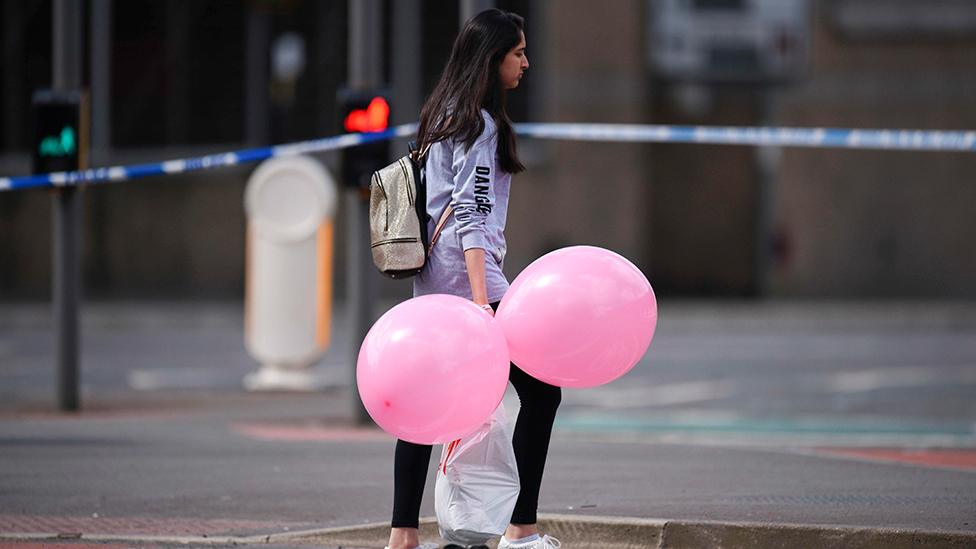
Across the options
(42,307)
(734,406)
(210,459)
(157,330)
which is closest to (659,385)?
(734,406)

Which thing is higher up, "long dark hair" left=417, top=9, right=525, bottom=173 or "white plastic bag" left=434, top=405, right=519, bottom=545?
"long dark hair" left=417, top=9, right=525, bottom=173

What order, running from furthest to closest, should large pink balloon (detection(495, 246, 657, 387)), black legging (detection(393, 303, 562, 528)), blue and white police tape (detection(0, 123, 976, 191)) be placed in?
blue and white police tape (detection(0, 123, 976, 191)) < black legging (detection(393, 303, 562, 528)) < large pink balloon (detection(495, 246, 657, 387))

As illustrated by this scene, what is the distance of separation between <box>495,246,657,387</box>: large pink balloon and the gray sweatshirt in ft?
0.52

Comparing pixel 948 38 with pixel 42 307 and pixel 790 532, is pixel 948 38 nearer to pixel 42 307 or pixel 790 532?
pixel 42 307

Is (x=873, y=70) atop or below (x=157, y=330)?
atop

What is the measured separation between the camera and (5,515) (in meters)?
7.02

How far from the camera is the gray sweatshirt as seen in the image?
18.4 feet

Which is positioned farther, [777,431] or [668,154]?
[668,154]

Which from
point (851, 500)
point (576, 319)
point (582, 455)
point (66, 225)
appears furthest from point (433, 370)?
point (66, 225)

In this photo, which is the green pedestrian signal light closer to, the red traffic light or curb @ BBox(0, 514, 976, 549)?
the red traffic light

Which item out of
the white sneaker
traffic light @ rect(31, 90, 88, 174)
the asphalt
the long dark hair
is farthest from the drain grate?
traffic light @ rect(31, 90, 88, 174)

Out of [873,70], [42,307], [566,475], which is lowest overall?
[42,307]

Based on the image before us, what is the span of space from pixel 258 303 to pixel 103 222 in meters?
14.6

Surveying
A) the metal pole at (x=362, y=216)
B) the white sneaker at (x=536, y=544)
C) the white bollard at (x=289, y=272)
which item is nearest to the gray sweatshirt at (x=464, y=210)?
the white sneaker at (x=536, y=544)
